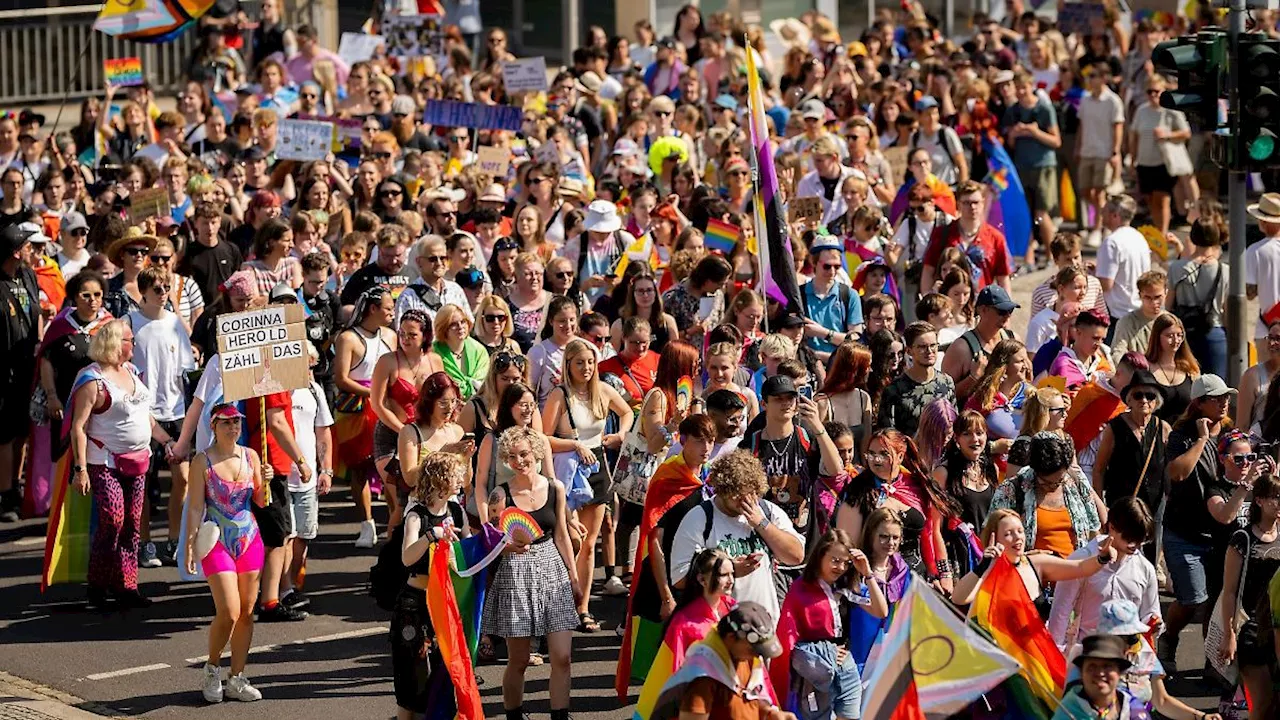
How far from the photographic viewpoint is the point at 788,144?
18.6 meters

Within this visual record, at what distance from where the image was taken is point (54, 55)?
27844 mm

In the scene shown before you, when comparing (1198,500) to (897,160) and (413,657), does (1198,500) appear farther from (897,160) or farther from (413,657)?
(897,160)

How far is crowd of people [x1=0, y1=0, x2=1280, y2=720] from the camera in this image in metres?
9.38

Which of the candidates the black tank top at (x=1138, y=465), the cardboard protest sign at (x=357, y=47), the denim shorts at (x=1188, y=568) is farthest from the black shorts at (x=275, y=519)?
Result: the cardboard protest sign at (x=357, y=47)

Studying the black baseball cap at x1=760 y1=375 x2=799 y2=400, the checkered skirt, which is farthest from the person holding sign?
the black baseball cap at x1=760 y1=375 x2=799 y2=400

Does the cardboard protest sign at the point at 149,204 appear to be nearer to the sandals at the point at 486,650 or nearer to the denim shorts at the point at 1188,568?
the sandals at the point at 486,650

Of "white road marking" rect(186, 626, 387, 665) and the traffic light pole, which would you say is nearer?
"white road marking" rect(186, 626, 387, 665)

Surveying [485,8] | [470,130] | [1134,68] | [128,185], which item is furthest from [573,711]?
[485,8]

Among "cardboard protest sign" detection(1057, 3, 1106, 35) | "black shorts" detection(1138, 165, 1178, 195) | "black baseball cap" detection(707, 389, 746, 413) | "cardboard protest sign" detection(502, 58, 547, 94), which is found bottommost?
"black baseball cap" detection(707, 389, 746, 413)

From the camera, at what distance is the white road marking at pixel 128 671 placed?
10.8m

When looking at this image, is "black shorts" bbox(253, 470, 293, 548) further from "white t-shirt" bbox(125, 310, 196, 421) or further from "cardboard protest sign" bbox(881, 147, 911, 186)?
"cardboard protest sign" bbox(881, 147, 911, 186)

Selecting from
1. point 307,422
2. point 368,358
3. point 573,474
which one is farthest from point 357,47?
point 573,474

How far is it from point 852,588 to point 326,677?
2970 millimetres

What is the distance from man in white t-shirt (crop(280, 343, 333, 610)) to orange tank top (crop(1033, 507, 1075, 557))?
380 cm
